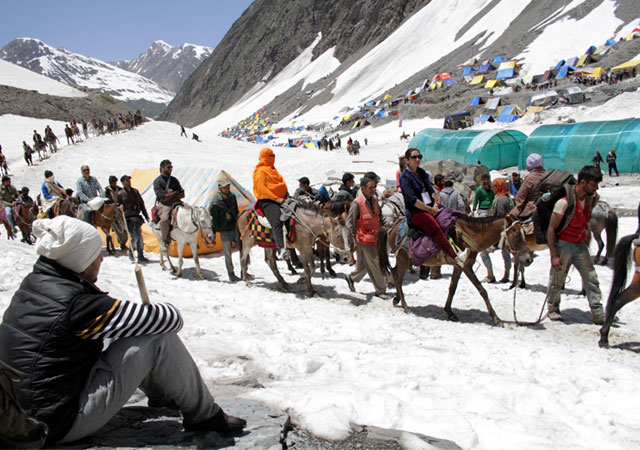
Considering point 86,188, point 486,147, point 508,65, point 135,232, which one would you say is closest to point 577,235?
point 135,232

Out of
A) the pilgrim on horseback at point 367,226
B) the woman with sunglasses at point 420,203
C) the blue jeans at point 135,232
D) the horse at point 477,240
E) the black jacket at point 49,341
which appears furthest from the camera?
the blue jeans at point 135,232

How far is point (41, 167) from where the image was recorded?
2483 cm

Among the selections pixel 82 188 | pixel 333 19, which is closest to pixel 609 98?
pixel 82 188

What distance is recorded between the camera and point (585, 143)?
23156 mm

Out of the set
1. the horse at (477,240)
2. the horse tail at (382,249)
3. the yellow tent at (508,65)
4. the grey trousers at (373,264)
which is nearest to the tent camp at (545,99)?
the yellow tent at (508,65)

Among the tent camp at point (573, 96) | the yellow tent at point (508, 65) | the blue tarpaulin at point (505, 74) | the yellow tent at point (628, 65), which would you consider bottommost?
the tent camp at point (573, 96)

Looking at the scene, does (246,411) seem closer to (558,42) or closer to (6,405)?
(6,405)

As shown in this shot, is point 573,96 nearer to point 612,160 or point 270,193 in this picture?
point 612,160

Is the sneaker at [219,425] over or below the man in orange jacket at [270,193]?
below

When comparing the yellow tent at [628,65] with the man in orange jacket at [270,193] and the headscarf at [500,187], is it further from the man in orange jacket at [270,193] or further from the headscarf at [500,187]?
the man in orange jacket at [270,193]

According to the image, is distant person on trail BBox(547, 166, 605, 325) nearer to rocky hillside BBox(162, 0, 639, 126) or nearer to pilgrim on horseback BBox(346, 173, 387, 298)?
pilgrim on horseback BBox(346, 173, 387, 298)

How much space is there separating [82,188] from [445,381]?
10807 mm

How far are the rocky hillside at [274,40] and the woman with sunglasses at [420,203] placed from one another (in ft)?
349

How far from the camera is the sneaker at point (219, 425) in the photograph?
2.96 metres
